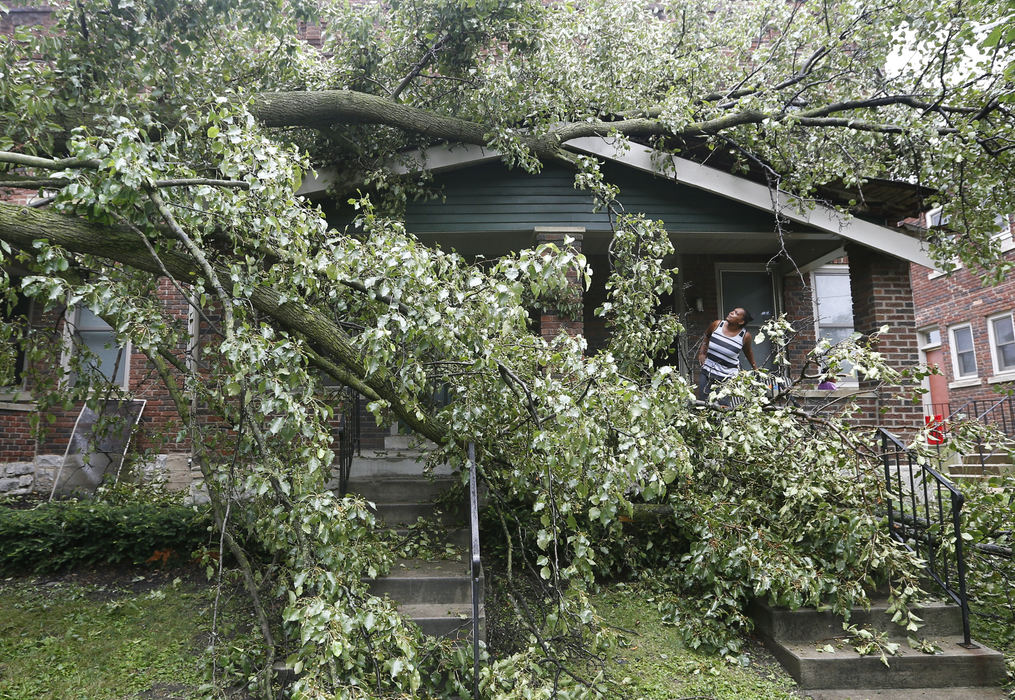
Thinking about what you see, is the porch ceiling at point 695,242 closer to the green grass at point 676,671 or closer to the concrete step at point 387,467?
the concrete step at point 387,467

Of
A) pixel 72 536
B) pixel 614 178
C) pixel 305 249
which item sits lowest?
pixel 72 536

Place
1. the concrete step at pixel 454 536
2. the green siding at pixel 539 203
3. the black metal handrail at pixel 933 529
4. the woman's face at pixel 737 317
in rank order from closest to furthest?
the black metal handrail at pixel 933 529
the concrete step at pixel 454 536
the woman's face at pixel 737 317
the green siding at pixel 539 203

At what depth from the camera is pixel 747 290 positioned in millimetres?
9414

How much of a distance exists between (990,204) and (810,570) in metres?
4.49

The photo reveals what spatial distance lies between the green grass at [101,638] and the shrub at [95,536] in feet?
0.69

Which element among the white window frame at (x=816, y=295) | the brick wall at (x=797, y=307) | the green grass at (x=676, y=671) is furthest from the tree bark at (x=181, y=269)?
the white window frame at (x=816, y=295)

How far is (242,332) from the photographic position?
3.41m

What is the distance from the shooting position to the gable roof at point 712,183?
739 centimetres

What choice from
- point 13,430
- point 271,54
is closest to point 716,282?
point 271,54

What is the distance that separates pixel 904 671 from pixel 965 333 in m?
13.4

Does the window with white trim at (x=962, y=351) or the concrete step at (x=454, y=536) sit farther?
the window with white trim at (x=962, y=351)

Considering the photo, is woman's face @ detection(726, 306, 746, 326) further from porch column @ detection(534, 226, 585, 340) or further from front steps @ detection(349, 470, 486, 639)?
front steps @ detection(349, 470, 486, 639)

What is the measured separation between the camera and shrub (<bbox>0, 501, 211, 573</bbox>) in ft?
18.9

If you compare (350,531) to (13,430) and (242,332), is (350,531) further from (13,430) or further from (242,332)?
(13,430)
